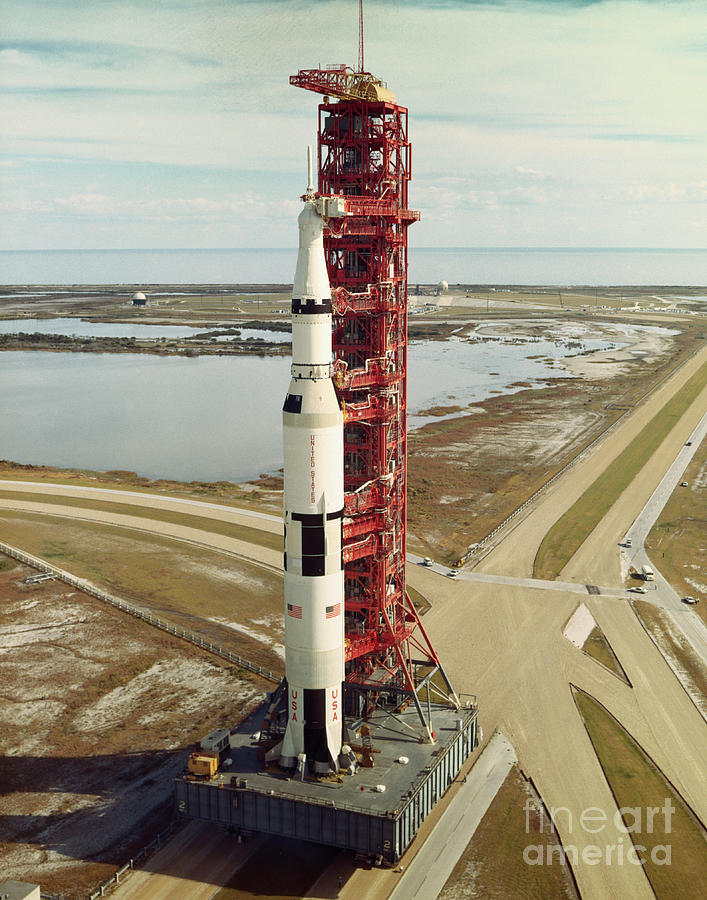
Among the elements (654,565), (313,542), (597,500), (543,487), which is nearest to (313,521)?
(313,542)

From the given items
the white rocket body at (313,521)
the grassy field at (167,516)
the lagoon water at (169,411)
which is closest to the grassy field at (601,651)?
the white rocket body at (313,521)

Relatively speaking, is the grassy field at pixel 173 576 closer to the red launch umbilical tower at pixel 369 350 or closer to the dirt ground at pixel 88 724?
the dirt ground at pixel 88 724

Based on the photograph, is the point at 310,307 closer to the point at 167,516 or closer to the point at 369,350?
the point at 369,350

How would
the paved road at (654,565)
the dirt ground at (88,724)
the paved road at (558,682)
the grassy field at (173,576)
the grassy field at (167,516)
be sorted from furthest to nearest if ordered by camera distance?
the grassy field at (167,516) < the grassy field at (173,576) < the paved road at (654,565) < the paved road at (558,682) < the dirt ground at (88,724)

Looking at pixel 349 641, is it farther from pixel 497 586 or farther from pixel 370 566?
pixel 497 586

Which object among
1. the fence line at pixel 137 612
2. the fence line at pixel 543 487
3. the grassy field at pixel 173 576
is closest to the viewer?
the fence line at pixel 137 612
